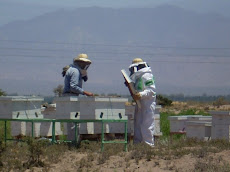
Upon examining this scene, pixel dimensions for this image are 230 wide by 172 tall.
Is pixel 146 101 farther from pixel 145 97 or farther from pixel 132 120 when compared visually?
pixel 132 120

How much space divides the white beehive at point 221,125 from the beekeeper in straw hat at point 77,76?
16.5 ft

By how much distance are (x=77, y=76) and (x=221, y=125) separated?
18.3ft

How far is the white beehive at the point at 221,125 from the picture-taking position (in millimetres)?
17828

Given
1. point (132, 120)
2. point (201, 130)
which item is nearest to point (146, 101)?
point (132, 120)

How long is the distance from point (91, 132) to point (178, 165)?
12.7 ft

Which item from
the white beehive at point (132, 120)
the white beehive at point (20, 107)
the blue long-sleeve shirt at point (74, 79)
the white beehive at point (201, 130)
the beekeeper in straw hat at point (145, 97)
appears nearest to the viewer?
the beekeeper in straw hat at point (145, 97)

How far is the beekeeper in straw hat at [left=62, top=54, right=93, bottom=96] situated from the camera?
49.1ft

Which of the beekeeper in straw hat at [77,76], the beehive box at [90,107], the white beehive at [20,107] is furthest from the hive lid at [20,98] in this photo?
the beehive box at [90,107]

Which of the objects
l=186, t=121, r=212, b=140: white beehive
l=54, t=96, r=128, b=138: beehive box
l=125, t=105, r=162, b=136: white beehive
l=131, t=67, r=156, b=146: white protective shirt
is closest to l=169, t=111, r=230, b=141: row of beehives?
l=186, t=121, r=212, b=140: white beehive

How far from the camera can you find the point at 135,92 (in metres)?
14.4

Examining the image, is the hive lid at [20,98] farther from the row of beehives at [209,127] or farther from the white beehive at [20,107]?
the row of beehives at [209,127]

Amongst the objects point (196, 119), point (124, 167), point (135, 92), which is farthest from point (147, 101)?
point (196, 119)

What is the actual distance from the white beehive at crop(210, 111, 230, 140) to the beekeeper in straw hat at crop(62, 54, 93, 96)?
5.02m

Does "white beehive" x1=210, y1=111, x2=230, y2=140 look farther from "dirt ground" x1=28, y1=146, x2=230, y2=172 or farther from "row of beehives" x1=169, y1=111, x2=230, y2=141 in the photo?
"dirt ground" x1=28, y1=146, x2=230, y2=172
